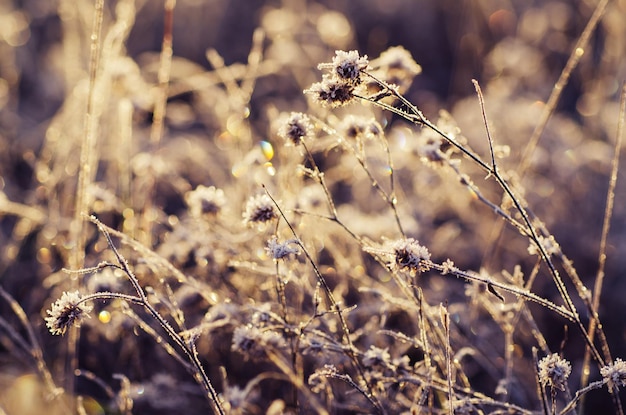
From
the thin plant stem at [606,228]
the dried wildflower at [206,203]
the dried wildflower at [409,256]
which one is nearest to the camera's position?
the dried wildflower at [409,256]

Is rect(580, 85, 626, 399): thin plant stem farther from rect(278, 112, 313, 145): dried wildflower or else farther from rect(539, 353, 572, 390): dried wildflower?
rect(278, 112, 313, 145): dried wildflower

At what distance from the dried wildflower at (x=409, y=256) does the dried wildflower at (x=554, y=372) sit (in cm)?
27

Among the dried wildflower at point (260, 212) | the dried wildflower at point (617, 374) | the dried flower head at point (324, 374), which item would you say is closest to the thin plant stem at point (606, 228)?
the dried wildflower at point (617, 374)

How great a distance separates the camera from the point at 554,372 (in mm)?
986

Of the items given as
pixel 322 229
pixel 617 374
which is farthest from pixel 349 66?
pixel 322 229

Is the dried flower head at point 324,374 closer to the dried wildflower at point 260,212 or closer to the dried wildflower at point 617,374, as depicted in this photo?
the dried wildflower at point 260,212

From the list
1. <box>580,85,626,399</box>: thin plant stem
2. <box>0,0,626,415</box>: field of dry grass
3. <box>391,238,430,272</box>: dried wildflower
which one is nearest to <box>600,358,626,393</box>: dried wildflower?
<box>0,0,626,415</box>: field of dry grass

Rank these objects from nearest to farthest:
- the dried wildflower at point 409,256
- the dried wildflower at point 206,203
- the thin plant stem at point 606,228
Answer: the dried wildflower at point 409,256
the thin plant stem at point 606,228
the dried wildflower at point 206,203

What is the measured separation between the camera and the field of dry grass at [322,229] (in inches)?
46.7

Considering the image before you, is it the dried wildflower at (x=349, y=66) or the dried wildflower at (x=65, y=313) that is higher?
the dried wildflower at (x=349, y=66)

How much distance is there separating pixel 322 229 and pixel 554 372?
1.04 metres

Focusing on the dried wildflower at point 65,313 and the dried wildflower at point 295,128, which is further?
the dried wildflower at point 295,128

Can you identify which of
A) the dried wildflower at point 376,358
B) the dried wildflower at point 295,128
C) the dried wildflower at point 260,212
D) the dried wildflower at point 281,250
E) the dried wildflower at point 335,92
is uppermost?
the dried wildflower at point 295,128

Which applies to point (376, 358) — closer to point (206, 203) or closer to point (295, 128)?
point (295, 128)
